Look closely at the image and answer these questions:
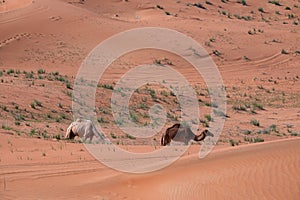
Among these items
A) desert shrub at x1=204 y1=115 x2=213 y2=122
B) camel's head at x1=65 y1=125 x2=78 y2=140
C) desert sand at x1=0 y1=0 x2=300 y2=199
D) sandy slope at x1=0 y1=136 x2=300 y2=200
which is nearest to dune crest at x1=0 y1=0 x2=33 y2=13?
desert sand at x1=0 y1=0 x2=300 y2=199

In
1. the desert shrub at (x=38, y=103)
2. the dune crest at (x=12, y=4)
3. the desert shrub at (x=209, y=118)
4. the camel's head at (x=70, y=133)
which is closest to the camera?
the camel's head at (x=70, y=133)

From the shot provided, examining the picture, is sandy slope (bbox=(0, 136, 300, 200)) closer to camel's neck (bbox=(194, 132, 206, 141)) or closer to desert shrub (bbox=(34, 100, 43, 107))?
camel's neck (bbox=(194, 132, 206, 141))

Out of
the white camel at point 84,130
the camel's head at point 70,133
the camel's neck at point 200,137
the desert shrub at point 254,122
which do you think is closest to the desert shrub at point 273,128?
the desert shrub at point 254,122

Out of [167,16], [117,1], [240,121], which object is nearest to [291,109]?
[240,121]

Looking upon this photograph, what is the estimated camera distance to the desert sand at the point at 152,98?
10.2 meters

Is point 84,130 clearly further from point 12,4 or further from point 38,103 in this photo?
point 12,4

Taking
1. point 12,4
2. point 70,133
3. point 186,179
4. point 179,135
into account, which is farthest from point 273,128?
point 12,4

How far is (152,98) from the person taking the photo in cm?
2508

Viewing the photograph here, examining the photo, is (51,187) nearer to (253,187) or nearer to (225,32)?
(253,187)

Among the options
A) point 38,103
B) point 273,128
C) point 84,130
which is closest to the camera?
point 84,130

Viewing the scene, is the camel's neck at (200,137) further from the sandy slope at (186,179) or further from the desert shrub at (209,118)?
the desert shrub at (209,118)

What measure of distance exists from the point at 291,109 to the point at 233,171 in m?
16.7

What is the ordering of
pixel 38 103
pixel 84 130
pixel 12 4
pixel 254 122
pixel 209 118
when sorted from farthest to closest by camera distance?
pixel 12 4
pixel 209 118
pixel 254 122
pixel 38 103
pixel 84 130

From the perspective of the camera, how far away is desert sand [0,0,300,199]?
1016 centimetres
